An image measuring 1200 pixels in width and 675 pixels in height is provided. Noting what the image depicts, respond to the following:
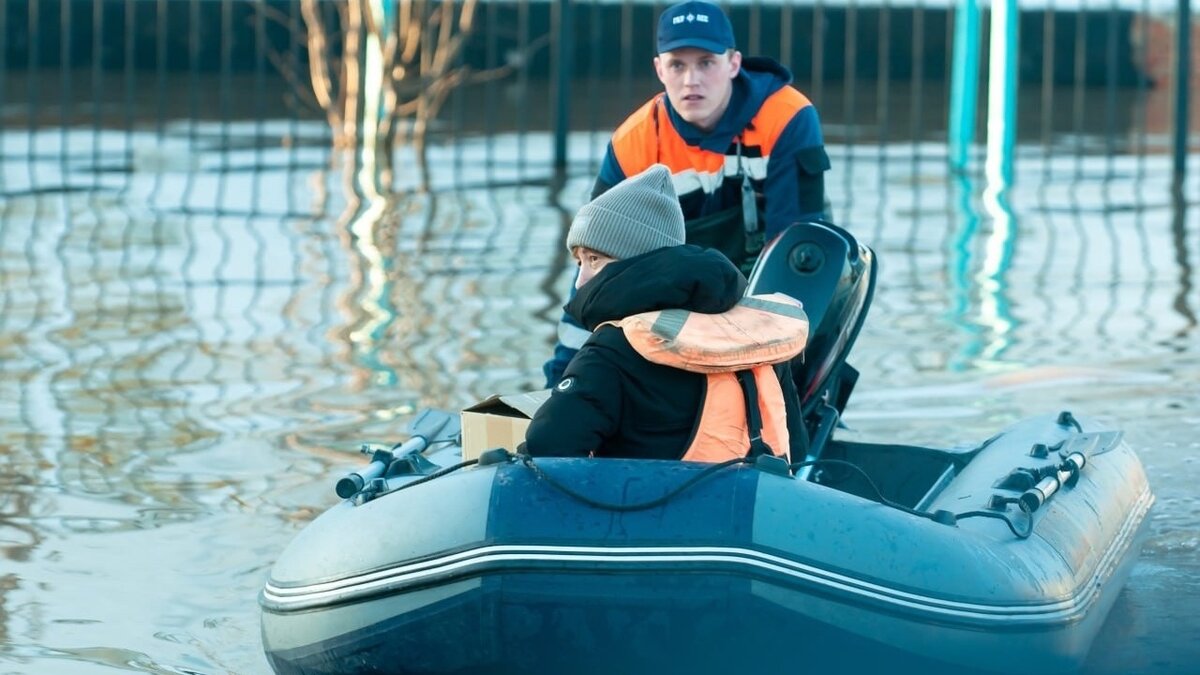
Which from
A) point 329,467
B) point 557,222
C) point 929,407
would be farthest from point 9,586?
point 557,222

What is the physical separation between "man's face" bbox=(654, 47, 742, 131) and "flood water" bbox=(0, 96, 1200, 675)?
164 cm

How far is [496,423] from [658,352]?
73 cm

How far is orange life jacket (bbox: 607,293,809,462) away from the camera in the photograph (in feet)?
14.1

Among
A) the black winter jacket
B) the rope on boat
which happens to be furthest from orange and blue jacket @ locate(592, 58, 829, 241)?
the rope on boat

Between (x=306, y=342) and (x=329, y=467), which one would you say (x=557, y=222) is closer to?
(x=306, y=342)

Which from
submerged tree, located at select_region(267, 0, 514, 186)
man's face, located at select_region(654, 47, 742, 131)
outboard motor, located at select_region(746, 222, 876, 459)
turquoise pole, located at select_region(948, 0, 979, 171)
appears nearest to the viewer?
outboard motor, located at select_region(746, 222, 876, 459)

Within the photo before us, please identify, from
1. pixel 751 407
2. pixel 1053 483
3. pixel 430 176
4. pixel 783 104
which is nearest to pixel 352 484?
pixel 751 407

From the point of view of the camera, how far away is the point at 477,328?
9359 mm

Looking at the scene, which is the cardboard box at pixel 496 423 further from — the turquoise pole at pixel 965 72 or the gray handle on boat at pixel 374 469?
the turquoise pole at pixel 965 72

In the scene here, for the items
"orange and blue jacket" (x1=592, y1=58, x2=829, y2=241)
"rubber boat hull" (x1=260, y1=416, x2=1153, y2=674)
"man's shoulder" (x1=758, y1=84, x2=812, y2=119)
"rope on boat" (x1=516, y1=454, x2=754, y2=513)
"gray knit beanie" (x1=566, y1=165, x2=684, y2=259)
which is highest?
"man's shoulder" (x1=758, y1=84, x2=812, y2=119)

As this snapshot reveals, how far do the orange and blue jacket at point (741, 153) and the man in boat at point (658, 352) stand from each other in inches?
62.2

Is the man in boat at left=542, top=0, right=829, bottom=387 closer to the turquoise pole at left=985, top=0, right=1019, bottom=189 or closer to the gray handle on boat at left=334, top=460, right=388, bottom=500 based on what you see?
the gray handle on boat at left=334, top=460, right=388, bottom=500

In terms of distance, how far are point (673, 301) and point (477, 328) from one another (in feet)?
16.6

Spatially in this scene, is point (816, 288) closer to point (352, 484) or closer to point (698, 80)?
point (698, 80)
